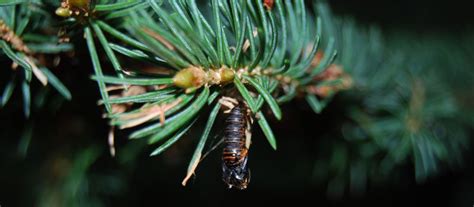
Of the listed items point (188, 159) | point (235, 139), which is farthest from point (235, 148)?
point (188, 159)

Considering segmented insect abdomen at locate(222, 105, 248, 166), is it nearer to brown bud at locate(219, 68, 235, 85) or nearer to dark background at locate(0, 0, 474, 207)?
brown bud at locate(219, 68, 235, 85)

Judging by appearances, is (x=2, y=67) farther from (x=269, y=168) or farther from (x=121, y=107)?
(x=269, y=168)

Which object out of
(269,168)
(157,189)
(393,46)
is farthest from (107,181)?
(393,46)

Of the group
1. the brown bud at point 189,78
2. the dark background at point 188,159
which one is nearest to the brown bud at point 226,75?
the brown bud at point 189,78

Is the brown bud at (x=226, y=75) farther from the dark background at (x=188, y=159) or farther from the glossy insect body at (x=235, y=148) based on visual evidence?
the dark background at (x=188, y=159)

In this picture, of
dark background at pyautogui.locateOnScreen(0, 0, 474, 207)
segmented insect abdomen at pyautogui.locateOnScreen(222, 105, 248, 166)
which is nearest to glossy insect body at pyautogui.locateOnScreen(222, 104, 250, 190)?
segmented insect abdomen at pyautogui.locateOnScreen(222, 105, 248, 166)

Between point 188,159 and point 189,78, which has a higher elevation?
point 189,78

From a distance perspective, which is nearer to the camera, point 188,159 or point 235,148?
point 235,148

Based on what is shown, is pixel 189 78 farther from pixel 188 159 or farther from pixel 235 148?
pixel 188 159
